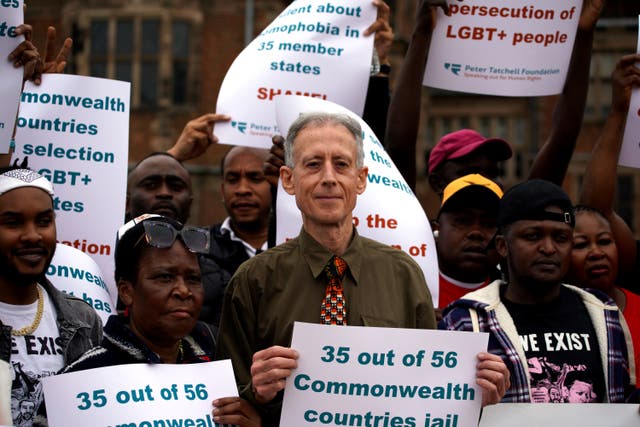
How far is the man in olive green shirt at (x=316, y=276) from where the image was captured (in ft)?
13.1

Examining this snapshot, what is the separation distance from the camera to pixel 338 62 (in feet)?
19.5

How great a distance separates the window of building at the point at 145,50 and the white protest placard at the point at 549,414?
2274cm

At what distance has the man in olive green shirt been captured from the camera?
13.1 feet

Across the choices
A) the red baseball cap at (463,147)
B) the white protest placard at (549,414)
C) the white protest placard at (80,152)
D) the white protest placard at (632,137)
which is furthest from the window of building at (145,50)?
the white protest placard at (549,414)

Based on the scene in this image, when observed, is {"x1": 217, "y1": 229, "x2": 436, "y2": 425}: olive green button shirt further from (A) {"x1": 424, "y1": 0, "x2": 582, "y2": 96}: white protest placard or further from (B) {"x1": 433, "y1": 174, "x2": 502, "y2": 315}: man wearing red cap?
(A) {"x1": 424, "y1": 0, "x2": 582, "y2": 96}: white protest placard

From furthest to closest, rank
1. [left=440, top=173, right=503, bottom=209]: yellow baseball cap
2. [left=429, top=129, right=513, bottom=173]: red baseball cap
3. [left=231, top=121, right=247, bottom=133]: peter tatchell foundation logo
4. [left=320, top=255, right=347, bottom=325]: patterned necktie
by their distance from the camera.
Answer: [left=231, top=121, right=247, bottom=133]: peter tatchell foundation logo < [left=429, top=129, right=513, bottom=173]: red baseball cap < [left=440, top=173, right=503, bottom=209]: yellow baseball cap < [left=320, top=255, right=347, bottom=325]: patterned necktie

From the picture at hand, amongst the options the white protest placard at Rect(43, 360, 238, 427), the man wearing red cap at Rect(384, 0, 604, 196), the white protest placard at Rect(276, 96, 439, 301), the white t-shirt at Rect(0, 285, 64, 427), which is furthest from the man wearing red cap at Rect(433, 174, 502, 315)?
the white t-shirt at Rect(0, 285, 64, 427)

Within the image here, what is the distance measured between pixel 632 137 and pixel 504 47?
29.8 inches

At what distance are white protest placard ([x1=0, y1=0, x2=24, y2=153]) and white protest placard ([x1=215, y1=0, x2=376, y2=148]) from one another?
48.7 inches

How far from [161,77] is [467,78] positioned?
2107 centimetres

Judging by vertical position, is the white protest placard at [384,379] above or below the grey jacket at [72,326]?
below

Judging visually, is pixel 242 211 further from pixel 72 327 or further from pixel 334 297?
pixel 334 297

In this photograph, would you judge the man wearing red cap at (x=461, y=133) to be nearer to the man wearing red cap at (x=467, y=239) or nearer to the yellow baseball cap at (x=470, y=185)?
the yellow baseball cap at (x=470, y=185)

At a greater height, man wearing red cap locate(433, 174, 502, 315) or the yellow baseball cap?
the yellow baseball cap
